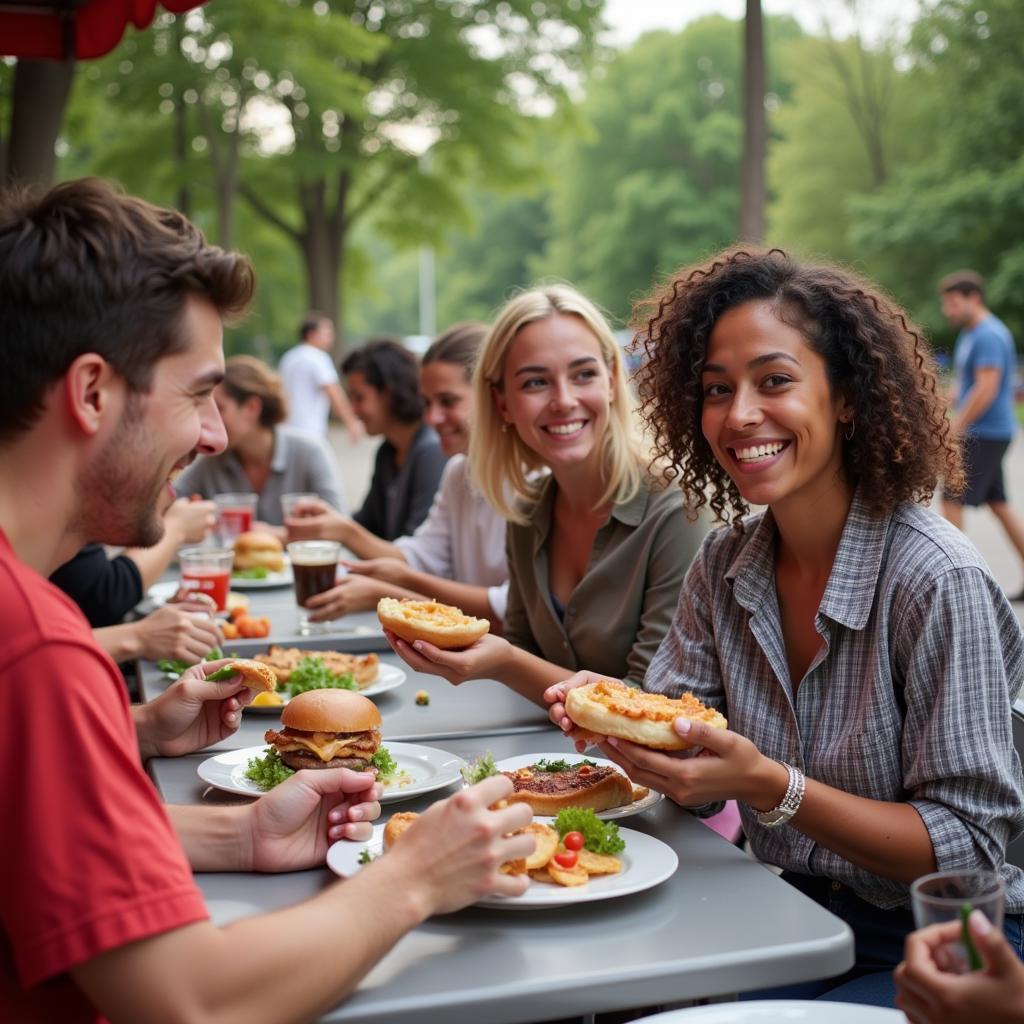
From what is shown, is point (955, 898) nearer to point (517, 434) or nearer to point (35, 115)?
point (517, 434)

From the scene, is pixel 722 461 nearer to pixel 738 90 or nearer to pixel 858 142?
pixel 858 142

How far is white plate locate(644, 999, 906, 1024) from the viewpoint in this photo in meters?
1.83

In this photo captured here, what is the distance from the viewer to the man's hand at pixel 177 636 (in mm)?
3805

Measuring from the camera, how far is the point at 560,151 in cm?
5491

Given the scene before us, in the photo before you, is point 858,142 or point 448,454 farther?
point 858,142

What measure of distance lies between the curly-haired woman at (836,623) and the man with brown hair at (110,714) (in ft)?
2.60

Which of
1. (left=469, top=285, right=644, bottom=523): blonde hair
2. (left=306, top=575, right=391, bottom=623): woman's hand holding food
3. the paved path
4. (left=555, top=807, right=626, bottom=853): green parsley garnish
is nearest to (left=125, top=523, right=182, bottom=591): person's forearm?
(left=306, top=575, right=391, bottom=623): woman's hand holding food

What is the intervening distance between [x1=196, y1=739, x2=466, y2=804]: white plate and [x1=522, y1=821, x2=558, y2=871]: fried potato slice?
0.44 m

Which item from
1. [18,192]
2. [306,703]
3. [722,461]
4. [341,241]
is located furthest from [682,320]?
[341,241]

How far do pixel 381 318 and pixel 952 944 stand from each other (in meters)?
81.5

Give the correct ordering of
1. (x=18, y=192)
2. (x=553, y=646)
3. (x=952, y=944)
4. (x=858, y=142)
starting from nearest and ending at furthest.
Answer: (x=952, y=944) < (x=18, y=192) < (x=553, y=646) < (x=858, y=142)

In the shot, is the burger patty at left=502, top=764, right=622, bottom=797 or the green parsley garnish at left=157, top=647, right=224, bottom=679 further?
the green parsley garnish at left=157, top=647, right=224, bottom=679

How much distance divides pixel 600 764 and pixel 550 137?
38.3 metres

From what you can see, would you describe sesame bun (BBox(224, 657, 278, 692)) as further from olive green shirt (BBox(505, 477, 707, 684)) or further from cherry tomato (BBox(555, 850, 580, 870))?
olive green shirt (BBox(505, 477, 707, 684))
